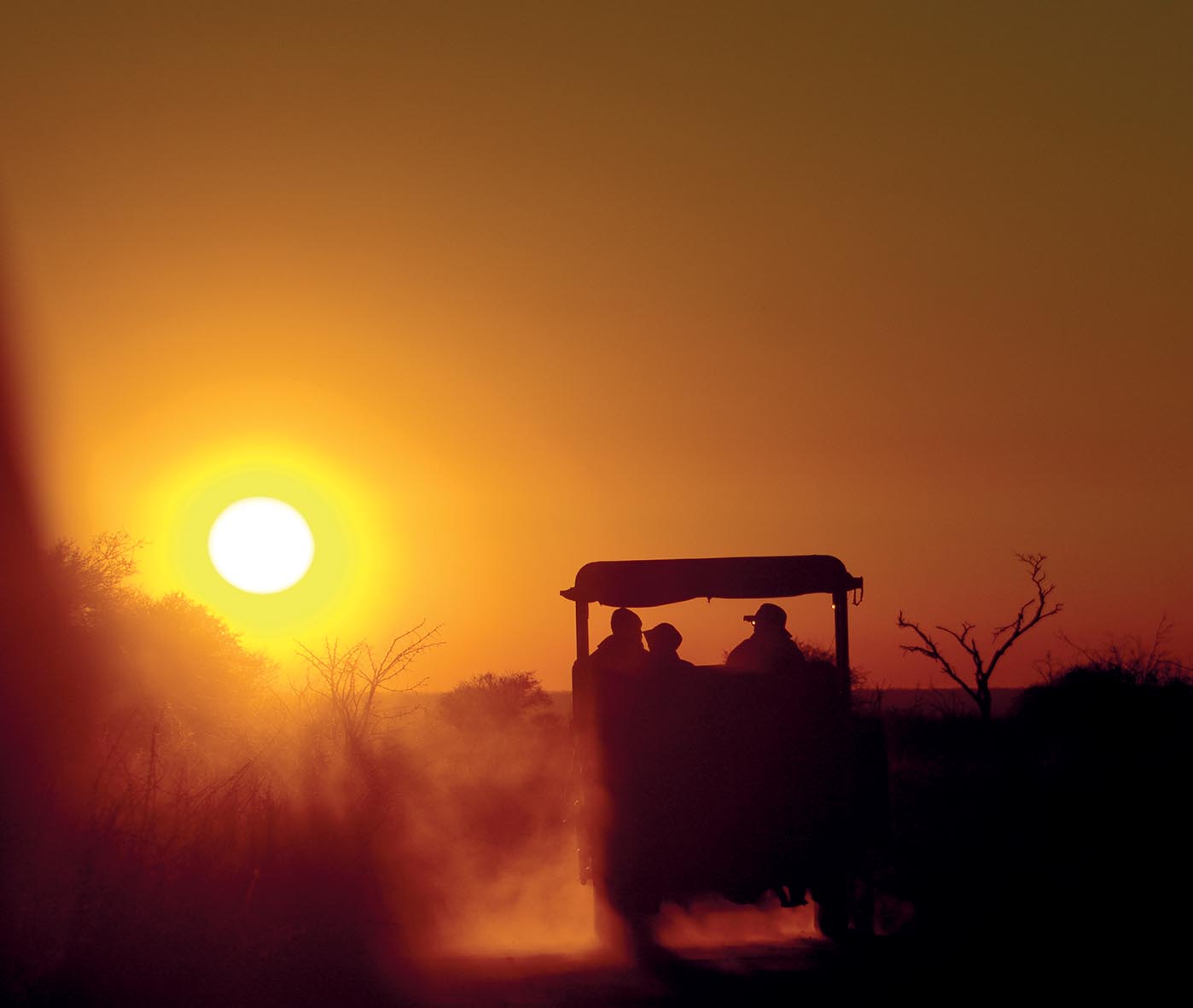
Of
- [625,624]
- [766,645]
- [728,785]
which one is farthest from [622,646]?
[728,785]

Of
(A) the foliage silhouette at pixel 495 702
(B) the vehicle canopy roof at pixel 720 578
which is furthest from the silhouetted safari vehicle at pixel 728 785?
(A) the foliage silhouette at pixel 495 702

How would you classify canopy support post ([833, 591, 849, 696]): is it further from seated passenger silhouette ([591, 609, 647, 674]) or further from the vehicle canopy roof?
seated passenger silhouette ([591, 609, 647, 674])

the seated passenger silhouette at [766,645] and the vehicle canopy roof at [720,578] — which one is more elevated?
the vehicle canopy roof at [720,578]

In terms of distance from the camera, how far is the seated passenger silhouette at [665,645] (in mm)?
11031

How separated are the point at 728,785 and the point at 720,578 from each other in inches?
81.0

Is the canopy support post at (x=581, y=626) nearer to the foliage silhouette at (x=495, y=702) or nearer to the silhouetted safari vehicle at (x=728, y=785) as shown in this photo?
the silhouetted safari vehicle at (x=728, y=785)

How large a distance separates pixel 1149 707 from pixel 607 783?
16.5 meters

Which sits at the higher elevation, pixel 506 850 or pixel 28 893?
pixel 28 893

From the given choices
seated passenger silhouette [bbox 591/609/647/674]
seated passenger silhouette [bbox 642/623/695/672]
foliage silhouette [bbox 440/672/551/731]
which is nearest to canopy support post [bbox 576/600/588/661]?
seated passenger silhouette [bbox 591/609/647/674]

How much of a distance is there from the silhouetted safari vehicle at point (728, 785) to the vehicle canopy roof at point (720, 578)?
49.7 inches

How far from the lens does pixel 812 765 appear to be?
9.84 metres

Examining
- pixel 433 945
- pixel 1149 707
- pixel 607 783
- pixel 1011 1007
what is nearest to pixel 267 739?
pixel 433 945

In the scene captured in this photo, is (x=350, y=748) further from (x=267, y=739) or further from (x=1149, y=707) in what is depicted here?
(x=1149, y=707)

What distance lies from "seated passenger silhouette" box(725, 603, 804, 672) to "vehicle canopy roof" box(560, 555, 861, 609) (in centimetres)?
20
